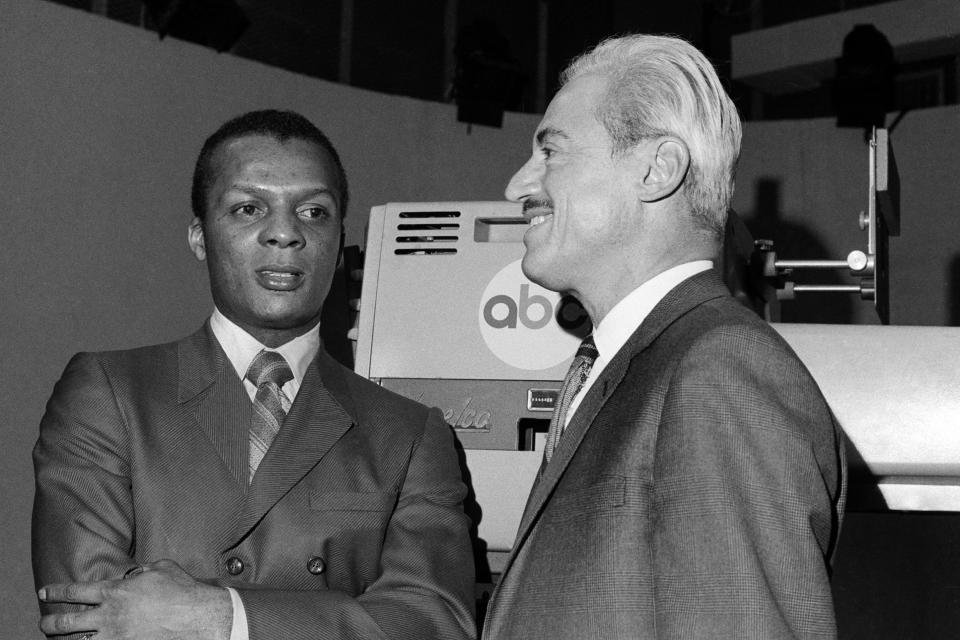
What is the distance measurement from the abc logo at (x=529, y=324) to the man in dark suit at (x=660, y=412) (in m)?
0.44

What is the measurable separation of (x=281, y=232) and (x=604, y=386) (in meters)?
0.50

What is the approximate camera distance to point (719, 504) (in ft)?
2.85

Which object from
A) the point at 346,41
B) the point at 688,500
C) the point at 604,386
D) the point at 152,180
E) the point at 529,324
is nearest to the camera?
the point at 688,500

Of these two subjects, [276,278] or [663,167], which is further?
[276,278]

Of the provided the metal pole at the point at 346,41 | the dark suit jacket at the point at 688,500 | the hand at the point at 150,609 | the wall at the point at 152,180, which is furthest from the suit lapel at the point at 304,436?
the metal pole at the point at 346,41

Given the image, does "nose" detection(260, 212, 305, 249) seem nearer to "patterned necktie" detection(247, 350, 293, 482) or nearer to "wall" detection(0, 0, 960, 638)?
"patterned necktie" detection(247, 350, 293, 482)

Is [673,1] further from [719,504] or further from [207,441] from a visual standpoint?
[719,504]

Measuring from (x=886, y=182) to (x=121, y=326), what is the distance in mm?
1668

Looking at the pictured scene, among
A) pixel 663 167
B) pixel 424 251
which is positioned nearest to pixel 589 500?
pixel 663 167

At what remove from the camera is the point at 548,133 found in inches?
49.3

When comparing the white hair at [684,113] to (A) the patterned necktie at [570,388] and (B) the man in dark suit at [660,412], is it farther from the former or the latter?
(A) the patterned necktie at [570,388]

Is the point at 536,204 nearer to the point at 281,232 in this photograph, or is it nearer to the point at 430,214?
the point at 281,232

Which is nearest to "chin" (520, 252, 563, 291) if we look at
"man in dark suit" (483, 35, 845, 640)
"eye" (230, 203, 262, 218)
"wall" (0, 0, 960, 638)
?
"man in dark suit" (483, 35, 845, 640)

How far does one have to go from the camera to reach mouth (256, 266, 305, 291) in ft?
4.46
